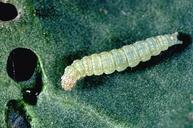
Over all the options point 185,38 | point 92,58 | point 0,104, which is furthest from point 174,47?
point 0,104

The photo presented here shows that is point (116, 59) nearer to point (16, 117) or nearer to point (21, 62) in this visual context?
point (21, 62)

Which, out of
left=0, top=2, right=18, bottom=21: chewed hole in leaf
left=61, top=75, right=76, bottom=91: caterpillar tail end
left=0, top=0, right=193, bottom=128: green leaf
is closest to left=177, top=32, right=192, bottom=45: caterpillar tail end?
left=0, top=0, right=193, bottom=128: green leaf

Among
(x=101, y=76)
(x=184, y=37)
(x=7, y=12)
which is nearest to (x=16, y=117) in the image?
(x=101, y=76)

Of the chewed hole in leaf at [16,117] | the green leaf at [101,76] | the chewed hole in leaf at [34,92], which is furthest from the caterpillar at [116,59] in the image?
the chewed hole in leaf at [16,117]

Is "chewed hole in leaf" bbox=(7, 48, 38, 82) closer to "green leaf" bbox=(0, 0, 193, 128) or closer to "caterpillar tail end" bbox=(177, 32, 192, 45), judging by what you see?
"green leaf" bbox=(0, 0, 193, 128)

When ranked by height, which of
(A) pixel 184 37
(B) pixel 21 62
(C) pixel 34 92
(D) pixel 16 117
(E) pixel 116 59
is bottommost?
(D) pixel 16 117
